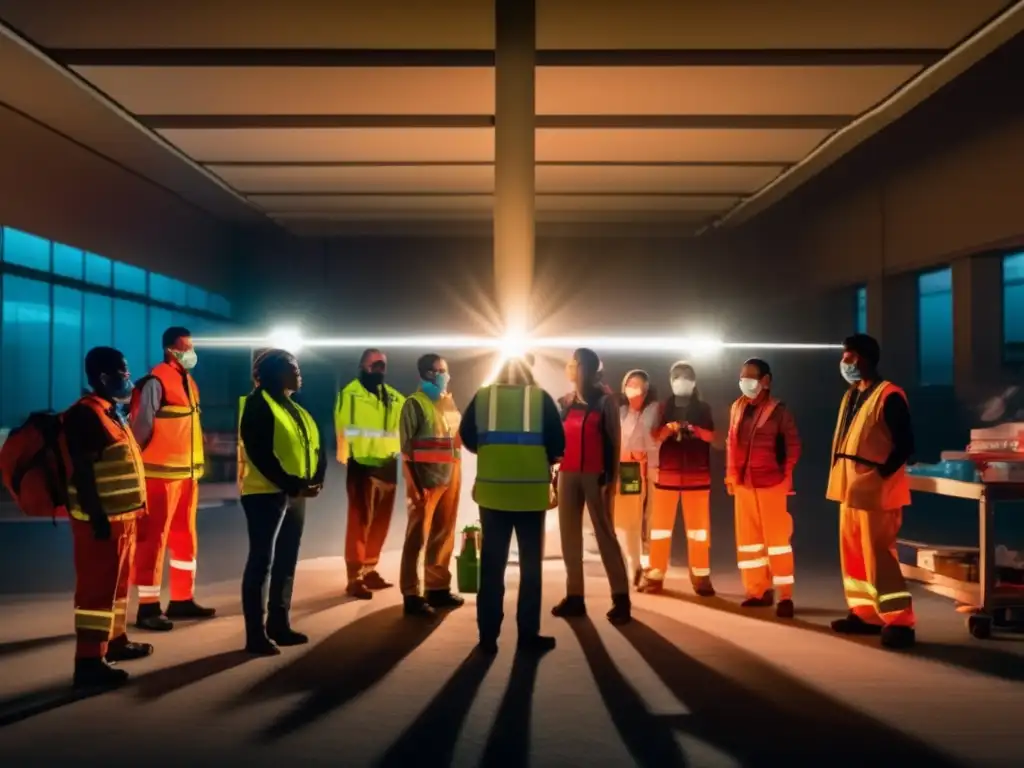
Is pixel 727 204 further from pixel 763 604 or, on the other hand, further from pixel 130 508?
pixel 130 508

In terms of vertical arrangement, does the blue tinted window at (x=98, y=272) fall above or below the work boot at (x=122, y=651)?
above

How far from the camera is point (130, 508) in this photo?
4.61 meters

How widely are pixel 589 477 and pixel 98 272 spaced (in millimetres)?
11669

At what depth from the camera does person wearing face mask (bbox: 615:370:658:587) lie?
7230 millimetres

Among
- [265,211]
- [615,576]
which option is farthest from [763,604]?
[265,211]

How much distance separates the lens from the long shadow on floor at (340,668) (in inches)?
167

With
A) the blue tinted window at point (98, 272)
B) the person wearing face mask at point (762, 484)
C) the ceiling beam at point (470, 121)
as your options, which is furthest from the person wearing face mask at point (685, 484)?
Answer: the blue tinted window at point (98, 272)

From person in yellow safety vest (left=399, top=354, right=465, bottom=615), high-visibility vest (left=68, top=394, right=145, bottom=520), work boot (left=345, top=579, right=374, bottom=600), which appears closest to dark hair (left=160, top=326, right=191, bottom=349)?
high-visibility vest (left=68, top=394, right=145, bottom=520)

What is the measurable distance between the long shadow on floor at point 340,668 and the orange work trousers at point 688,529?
1.73 meters

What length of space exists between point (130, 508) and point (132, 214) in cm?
803

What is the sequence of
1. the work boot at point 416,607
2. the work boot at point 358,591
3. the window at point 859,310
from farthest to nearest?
the window at point 859,310, the work boot at point 358,591, the work boot at point 416,607

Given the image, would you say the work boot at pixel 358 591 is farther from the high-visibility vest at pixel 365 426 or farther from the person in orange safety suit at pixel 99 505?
the person in orange safety suit at pixel 99 505

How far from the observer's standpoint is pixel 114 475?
4.59 metres

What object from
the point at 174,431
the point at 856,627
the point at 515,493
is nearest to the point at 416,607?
the point at 515,493
